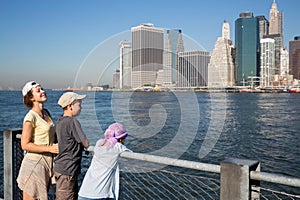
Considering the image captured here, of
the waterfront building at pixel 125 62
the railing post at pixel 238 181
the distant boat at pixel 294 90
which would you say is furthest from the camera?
the distant boat at pixel 294 90

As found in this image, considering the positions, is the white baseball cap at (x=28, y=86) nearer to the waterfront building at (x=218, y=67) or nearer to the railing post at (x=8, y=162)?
the railing post at (x=8, y=162)

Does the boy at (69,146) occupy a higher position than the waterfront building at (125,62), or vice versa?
the waterfront building at (125,62)

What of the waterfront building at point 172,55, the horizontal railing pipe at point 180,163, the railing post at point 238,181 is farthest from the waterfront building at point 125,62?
the railing post at point 238,181

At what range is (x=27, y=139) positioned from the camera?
3486mm

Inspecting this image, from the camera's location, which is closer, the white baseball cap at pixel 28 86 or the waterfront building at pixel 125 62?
the white baseball cap at pixel 28 86

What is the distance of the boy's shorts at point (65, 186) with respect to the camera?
3.54m

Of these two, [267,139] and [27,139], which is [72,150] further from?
[267,139]

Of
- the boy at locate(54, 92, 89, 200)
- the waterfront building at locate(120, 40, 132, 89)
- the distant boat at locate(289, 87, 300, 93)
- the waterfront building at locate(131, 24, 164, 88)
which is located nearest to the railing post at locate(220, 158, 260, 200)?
the boy at locate(54, 92, 89, 200)

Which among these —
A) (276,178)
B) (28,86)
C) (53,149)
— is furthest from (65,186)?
(276,178)

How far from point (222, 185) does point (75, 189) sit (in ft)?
6.01

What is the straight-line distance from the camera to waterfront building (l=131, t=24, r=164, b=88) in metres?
6.03

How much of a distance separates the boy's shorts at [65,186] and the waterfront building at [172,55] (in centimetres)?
295

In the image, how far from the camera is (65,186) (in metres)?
3.56

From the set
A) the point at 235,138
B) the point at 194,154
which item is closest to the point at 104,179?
the point at 194,154
